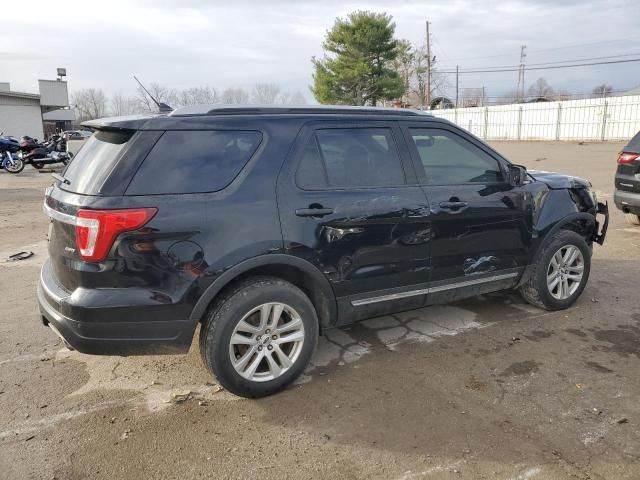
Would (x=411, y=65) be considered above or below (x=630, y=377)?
above

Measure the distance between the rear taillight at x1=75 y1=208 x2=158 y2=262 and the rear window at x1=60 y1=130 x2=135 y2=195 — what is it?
18 centimetres

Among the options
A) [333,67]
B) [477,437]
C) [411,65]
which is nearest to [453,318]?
[477,437]

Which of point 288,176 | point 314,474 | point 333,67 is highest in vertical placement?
point 333,67

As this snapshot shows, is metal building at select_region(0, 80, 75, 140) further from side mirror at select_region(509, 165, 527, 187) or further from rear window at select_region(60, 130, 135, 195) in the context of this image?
side mirror at select_region(509, 165, 527, 187)

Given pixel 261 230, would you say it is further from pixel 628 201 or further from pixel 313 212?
pixel 628 201

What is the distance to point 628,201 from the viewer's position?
7641 millimetres

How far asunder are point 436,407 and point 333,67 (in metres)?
41.9

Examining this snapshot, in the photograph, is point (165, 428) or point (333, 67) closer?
point (165, 428)

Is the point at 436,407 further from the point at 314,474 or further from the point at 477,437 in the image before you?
the point at 314,474

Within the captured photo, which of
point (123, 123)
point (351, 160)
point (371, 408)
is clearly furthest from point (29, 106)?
point (371, 408)

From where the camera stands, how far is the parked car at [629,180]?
24.5 feet

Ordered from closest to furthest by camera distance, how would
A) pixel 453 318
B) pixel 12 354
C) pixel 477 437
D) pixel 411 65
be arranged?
pixel 477 437
pixel 12 354
pixel 453 318
pixel 411 65

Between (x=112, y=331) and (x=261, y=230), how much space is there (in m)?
1.04

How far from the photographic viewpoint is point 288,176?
3.46 meters
